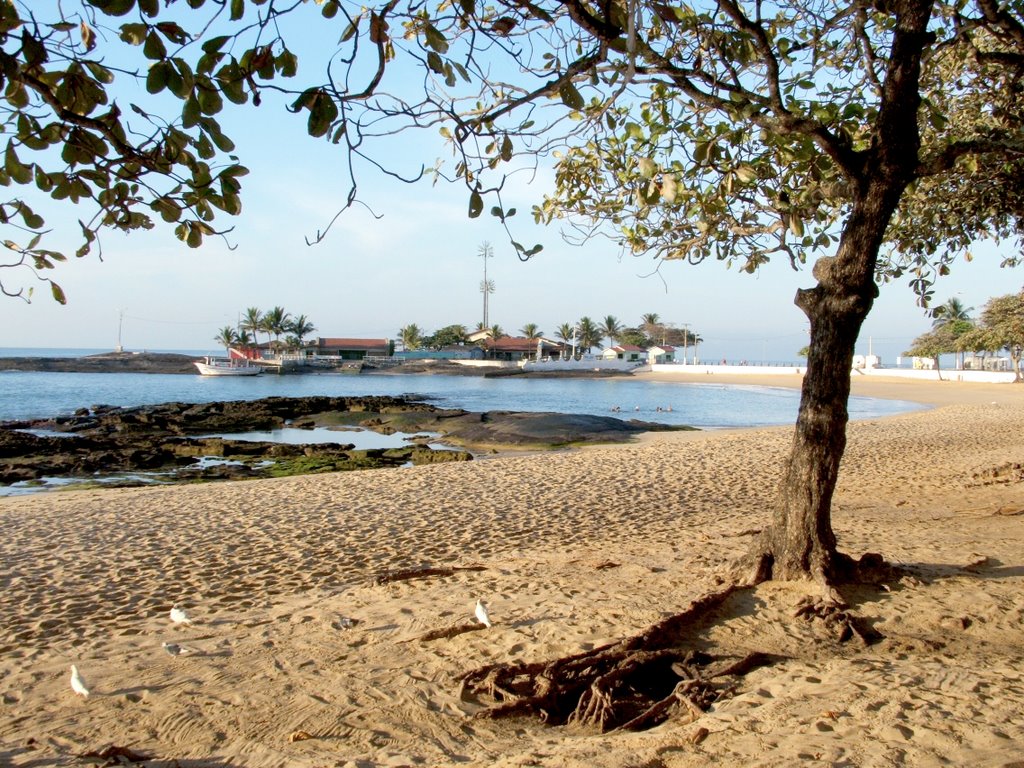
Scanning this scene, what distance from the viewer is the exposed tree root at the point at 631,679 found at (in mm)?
4035

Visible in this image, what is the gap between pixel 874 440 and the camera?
1945 centimetres

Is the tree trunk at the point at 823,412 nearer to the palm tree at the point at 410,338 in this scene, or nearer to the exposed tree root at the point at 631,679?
the exposed tree root at the point at 631,679

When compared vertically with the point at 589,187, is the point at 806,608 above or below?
below

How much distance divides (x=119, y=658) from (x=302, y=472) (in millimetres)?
11672

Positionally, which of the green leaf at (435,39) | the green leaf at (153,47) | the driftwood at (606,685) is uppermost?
the green leaf at (435,39)

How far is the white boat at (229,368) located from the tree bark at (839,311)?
83932mm

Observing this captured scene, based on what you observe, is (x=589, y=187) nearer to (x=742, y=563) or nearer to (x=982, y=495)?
(x=742, y=563)

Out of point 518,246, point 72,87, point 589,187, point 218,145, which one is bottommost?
point 518,246

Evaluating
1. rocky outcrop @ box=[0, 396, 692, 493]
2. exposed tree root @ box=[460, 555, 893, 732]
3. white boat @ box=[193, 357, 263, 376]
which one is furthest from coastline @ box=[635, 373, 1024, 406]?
white boat @ box=[193, 357, 263, 376]

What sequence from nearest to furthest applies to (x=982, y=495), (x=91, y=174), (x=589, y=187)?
(x=91, y=174) < (x=589, y=187) < (x=982, y=495)

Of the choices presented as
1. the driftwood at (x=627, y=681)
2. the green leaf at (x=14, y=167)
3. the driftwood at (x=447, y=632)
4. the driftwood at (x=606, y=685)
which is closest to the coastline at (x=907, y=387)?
the driftwood at (x=627, y=681)

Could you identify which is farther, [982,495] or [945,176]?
[982,495]

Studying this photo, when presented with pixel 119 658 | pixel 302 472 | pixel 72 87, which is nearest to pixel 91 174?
pixel 72 87

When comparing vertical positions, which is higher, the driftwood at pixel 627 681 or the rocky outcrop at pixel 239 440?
the driftwood at pixel 627 681
